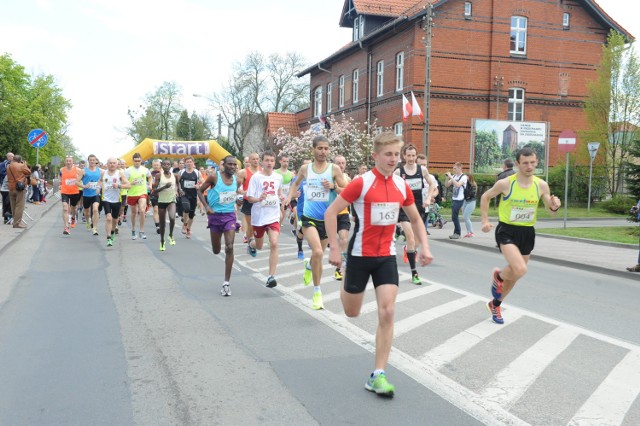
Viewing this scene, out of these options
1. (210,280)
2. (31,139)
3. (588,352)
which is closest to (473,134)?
(31,139)

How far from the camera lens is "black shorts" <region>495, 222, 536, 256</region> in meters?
7.24

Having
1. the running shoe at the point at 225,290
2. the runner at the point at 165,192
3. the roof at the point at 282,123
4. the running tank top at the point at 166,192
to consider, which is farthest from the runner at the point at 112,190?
the roof at the point at 282,123

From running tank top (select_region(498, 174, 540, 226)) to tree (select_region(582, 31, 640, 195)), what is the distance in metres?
30.5

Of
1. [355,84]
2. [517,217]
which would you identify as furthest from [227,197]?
[355,84]

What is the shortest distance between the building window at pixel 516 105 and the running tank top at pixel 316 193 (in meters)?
30.5

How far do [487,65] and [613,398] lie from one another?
3413 cm

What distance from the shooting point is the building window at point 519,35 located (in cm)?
3709

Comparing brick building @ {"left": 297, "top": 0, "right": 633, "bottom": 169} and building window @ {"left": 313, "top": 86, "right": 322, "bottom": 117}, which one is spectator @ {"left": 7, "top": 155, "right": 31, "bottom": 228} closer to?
brick building @ {"left": 297, "top": 0, "right": 633, "bottom": 169}

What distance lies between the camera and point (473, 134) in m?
34.0

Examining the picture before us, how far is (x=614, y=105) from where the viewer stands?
35.3 m

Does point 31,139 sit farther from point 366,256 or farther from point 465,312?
point 366,256

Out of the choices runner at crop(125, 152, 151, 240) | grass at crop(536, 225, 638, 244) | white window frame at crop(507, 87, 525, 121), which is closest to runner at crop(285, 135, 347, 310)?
runner at crop(125, 152, 151, 240)

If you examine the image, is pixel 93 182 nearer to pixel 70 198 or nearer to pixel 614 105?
pixel 70 198

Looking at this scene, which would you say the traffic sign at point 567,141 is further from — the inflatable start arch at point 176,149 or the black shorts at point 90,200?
the inflatable start arch at point 176,149
